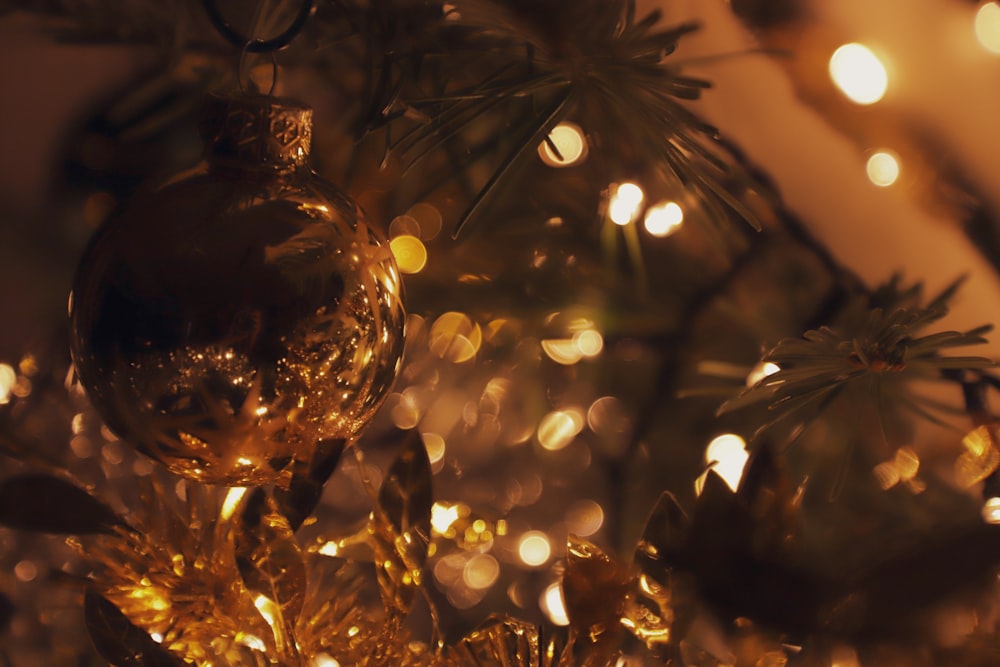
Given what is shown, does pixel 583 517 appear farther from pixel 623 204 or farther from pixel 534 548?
pixel 623 204

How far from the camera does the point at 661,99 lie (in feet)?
1.21

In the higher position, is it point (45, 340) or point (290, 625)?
point (290, 625)

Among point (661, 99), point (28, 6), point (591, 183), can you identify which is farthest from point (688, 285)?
point (28, 6)

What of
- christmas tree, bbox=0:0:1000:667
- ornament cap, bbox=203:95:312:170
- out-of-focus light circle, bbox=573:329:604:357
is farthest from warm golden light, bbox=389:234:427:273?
ornament cap, bbox=203:95:312:170

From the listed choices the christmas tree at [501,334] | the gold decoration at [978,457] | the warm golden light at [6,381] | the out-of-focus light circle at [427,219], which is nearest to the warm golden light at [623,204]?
the christmas tree at [501,334]

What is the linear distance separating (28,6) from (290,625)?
15.3 inches

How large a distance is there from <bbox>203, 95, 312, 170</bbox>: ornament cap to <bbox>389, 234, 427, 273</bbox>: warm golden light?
211mm

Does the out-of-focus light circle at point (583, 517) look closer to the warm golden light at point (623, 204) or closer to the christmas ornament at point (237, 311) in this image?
the warm golden light at point (623, 204)

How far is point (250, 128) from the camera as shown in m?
0.33

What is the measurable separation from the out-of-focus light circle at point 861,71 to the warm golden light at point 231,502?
415 mm

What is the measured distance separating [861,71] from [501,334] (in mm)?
267

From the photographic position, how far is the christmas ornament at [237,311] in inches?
11.8

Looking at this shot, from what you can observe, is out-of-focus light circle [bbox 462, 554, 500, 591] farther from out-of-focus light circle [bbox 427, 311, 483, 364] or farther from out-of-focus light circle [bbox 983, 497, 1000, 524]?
out-of-focus light circle [bbox 983, 497, 1000, 524]

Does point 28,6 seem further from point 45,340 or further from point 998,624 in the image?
point 998,624
